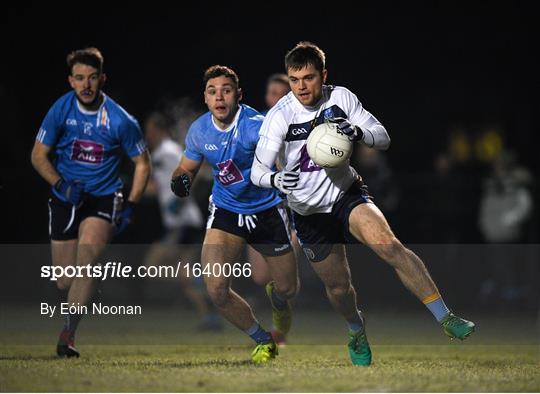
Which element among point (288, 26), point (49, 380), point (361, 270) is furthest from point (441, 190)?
point (49, 380)

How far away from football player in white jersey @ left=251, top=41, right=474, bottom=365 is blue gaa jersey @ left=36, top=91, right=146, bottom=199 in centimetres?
190

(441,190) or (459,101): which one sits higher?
(459,101)

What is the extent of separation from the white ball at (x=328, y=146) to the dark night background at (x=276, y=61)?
23.0ft

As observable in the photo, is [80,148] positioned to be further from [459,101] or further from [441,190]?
[459,101]

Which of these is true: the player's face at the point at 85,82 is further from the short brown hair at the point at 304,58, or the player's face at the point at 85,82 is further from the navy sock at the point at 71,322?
the short brown hair at the point at 304,58

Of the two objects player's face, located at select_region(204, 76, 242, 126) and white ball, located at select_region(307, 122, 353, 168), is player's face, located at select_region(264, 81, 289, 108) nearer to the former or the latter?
player's face, located at select_region(204, 76, 242, 126)

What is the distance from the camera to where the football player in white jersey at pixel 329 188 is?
29.1 ft

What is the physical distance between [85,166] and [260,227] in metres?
1.82

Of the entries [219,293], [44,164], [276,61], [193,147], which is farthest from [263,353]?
[276,61]

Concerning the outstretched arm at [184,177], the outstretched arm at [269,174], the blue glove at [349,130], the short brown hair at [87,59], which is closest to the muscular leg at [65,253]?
the outstretched arm at [184,177]

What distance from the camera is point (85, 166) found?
10.8 meters

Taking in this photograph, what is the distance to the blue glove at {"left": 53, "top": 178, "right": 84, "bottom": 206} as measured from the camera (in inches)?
416

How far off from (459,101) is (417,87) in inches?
44.0

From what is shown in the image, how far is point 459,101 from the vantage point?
65.0 ft
